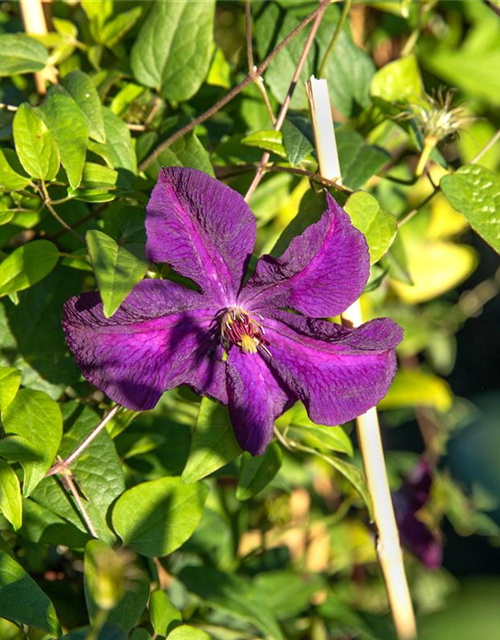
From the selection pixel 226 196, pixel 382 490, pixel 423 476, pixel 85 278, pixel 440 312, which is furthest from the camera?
pixel 440 312

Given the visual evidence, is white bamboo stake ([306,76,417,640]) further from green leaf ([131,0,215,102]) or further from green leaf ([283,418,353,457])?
green leaf ([131,0,215,102])

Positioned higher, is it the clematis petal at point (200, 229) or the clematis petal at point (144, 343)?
the clematis petal at point (200, 229)

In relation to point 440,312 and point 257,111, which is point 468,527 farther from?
point 257,111

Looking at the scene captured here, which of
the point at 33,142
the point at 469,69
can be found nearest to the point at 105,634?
the point at 33,142

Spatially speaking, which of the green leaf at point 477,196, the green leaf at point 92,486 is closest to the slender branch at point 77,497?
the green leaf at point 92,486

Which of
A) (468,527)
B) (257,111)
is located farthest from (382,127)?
(468,527)

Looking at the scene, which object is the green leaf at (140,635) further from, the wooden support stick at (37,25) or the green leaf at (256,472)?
the wooden support stick at (37,25)
